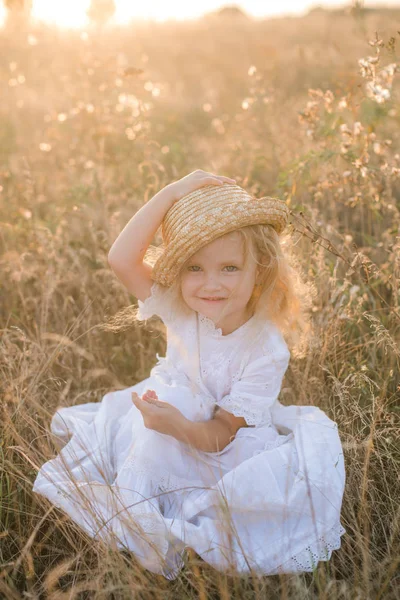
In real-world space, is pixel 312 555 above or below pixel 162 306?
below

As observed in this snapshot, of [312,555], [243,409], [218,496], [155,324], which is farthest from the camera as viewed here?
[155,324]

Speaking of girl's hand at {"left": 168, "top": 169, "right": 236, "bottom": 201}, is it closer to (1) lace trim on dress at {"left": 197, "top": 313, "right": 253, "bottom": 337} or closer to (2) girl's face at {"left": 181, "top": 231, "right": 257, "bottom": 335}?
(2) girl's face at {"left": 181, "top": 231, "right": 257, "bottom": 335}

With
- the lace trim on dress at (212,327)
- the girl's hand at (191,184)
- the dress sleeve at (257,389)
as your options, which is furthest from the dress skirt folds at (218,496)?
the girl's hand at (191,184)

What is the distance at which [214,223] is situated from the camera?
2.11 metres

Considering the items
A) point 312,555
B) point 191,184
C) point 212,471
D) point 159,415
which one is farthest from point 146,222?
point 312,555

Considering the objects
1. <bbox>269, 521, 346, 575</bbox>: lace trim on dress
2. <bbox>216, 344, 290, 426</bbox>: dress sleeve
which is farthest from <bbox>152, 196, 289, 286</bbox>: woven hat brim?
<bbox>269, 521, 346, 575</bbox>: lace trim on dress

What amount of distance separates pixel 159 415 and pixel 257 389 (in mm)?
394

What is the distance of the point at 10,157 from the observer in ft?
19.0

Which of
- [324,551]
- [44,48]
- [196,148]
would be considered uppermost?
[44,48]

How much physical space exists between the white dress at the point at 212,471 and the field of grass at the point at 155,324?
79 millimetres

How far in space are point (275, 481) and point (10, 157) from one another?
471 centimetres

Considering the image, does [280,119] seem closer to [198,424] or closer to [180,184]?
[180,184]

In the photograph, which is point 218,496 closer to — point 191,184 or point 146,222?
point 146,222

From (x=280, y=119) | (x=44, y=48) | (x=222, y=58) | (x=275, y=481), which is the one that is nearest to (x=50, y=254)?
(x=275, y=481)
